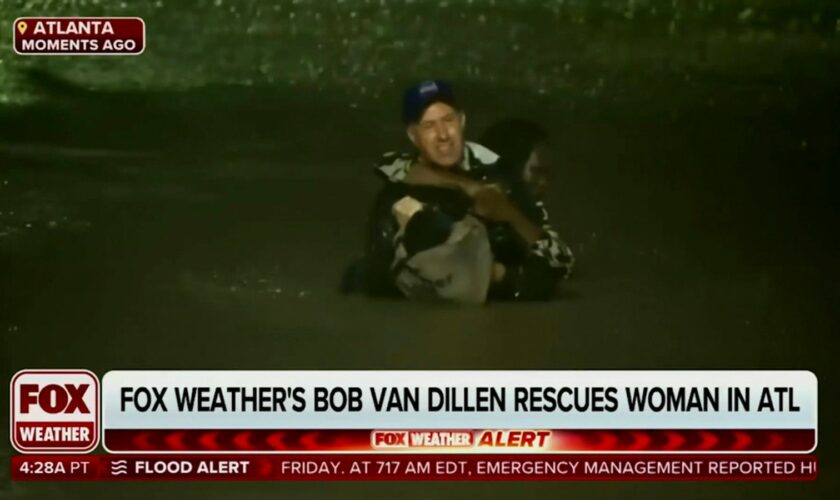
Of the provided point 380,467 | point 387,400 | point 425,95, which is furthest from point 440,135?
point 380,467

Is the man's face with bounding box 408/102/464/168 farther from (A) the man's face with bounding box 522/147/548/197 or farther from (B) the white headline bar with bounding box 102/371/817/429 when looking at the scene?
(B) the white headline bar with bounding box 102/371/817/429

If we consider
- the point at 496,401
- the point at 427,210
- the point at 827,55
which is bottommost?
the point at 496,401

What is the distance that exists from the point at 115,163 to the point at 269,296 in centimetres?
33

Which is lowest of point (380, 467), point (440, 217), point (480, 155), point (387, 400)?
point (380, 467)

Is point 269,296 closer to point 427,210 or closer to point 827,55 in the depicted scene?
point 427,210

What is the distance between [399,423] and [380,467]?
3.2 inches

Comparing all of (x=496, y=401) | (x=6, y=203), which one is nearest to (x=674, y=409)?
(x=496, y=401)

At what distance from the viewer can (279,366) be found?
5.90 feet

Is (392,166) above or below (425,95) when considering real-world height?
below

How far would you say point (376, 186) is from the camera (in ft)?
5.98

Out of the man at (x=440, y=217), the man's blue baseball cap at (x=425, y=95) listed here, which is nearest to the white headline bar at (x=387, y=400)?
the man at (x=440, y=217)

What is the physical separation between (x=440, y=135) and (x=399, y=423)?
48 centimetres

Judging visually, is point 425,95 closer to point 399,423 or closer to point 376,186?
point 376,186

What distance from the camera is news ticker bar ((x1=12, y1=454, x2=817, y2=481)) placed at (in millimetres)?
1807
